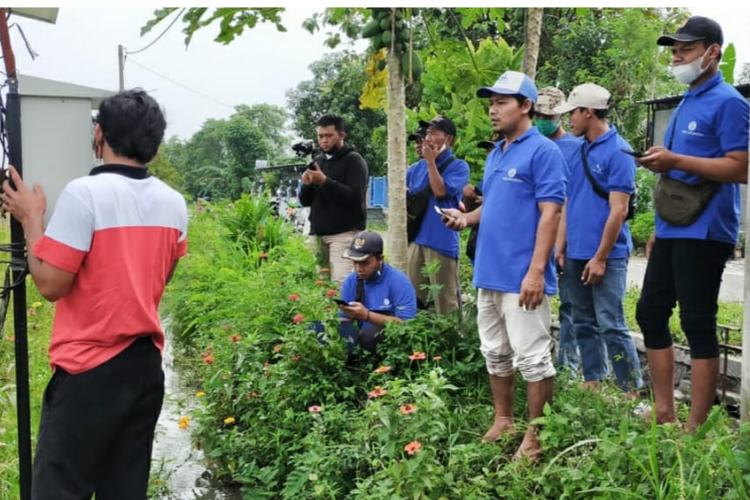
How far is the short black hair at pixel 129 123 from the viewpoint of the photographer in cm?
266

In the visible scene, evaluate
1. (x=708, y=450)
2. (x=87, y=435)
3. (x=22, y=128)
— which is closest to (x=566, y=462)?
(x=708, y=450)

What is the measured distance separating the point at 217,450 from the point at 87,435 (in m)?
1.86

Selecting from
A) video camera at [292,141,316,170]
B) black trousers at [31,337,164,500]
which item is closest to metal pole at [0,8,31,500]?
black trousers at [31,337,164,500]

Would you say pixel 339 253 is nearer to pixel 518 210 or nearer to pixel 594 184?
pixel 594 184

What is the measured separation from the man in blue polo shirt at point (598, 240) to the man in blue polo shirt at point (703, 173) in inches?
29.1

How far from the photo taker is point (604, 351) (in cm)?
460

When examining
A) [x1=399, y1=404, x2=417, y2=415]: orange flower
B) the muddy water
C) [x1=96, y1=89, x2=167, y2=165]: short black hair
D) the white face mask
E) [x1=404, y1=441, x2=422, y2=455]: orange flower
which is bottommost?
the muddy water

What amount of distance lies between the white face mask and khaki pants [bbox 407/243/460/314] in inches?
88.2

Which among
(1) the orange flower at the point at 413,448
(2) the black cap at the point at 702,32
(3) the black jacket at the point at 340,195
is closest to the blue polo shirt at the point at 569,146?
(2) the black cap at the point at 702,32

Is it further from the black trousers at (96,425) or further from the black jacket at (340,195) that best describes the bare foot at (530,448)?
the black jacket at (340,195)

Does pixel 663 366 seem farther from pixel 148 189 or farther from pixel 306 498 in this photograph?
pixel 148 189

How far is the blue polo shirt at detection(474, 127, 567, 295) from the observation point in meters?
3.69

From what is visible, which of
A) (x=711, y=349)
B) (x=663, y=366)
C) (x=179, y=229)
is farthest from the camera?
(x=663, y=366)

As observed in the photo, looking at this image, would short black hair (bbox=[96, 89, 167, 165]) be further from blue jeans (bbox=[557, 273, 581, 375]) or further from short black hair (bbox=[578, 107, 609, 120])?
blue jeans (bbox=[557, 273, 581, 375])
